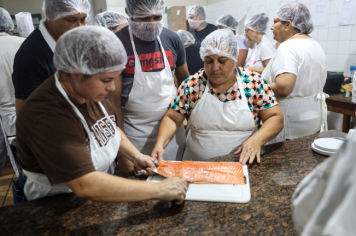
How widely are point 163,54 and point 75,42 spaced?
101 centimetres

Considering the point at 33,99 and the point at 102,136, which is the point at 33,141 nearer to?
the point at 33,99

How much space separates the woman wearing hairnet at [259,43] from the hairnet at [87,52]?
2676 mm

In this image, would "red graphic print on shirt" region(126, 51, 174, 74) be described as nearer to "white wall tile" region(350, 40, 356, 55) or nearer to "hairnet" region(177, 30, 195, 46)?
"hairnet" region(177, 30, 195, 46)

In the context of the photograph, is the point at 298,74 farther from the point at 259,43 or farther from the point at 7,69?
the point at 7,69

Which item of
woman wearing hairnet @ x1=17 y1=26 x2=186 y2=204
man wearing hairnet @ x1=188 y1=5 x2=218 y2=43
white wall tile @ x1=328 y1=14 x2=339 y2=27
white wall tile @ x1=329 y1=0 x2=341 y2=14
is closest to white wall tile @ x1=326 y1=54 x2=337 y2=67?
white wall tile @ x1=328 y1=14 x2=339 y2=27

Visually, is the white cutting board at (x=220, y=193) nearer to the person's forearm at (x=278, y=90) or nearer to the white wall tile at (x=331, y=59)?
the person's forearm at (x=278, y=90)

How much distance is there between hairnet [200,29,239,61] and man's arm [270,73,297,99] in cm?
60

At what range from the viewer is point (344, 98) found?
3.27 meters

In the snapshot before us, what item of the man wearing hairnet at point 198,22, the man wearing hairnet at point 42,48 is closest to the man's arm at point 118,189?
the man wearing hairnet at point 42,48

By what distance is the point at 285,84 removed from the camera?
6.95ft

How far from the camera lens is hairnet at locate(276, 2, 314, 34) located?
232 cm

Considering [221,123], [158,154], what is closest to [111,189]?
[158,154]

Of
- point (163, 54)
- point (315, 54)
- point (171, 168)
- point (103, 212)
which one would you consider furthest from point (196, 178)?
point (315, 54)

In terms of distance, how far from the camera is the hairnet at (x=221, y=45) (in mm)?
1676
